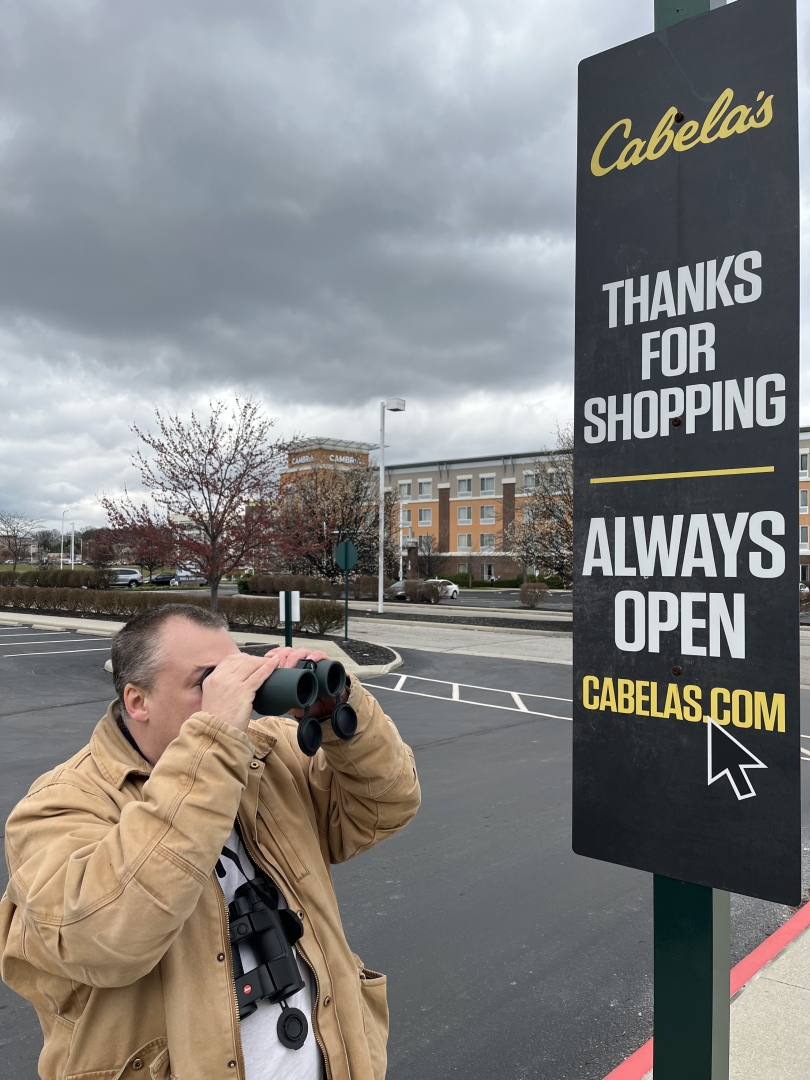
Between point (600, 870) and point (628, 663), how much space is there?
3.87 metres

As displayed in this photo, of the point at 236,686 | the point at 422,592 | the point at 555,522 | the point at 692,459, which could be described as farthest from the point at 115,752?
the point at 422,592

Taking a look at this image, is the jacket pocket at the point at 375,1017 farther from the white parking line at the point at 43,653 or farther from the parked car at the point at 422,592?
the parked car at the point at 422,592

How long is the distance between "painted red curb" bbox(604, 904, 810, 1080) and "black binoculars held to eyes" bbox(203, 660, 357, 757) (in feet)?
7.35

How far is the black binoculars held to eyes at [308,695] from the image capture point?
5.52 feet

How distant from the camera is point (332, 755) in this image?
1.99m

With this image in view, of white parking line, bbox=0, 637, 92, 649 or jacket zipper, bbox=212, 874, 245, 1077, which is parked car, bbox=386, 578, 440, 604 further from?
jacket zipper, bbox=212, 874, 245, 1077

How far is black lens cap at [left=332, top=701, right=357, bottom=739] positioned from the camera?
1.87m

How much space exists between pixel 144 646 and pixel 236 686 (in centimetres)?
27

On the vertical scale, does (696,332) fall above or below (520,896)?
above

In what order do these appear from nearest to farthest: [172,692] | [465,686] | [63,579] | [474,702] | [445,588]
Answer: [172,692] < [474,702] < [465,686] < [63,579] < [445,588]

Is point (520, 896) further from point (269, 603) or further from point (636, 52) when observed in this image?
point (269, 603)

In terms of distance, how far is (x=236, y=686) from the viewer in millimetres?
1673

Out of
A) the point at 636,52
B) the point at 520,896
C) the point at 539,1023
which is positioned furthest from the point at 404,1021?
the point at 636,52

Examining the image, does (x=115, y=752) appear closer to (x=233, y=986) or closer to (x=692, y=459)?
(x=233, y=986)
